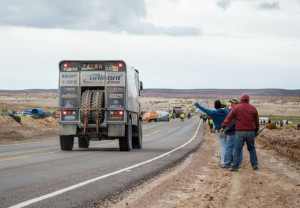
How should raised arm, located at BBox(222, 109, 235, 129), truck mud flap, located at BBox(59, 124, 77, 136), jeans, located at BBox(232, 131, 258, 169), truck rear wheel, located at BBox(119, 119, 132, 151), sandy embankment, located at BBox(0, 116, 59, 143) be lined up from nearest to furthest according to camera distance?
jeans, located at BBox(232, 131, 258, 169), raised arm, located at BBox(222, 109, 235, 129), truck mud flap, located at BBox(59, 124, 77, 136), truck rear wheel, located at BBox(119, 119, 132, 151), sandy embankment, located at BBox(0, 116, 59, 143)

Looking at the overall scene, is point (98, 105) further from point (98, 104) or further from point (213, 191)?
point (213, 191)

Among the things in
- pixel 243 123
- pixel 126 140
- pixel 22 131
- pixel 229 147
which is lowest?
pixel 22 131

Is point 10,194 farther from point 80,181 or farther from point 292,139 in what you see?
point 292,139

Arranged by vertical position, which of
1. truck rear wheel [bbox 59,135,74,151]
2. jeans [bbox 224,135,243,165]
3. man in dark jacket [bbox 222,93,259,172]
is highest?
man in dark jacket [bbox 222,93,259,172]

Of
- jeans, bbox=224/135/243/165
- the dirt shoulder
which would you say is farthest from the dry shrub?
the dirt shoulder

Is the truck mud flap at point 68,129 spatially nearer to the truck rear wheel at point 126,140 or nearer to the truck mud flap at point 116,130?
the truck mud flap at point 116,130

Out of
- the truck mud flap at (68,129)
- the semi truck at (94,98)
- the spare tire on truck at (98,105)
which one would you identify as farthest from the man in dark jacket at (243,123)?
the truck mud flap at (68,129)

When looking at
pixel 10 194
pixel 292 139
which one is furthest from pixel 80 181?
pixel 292 139

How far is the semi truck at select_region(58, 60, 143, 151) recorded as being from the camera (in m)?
17.9

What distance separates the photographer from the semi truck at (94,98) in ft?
58.7

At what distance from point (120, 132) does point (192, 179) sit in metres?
7.88

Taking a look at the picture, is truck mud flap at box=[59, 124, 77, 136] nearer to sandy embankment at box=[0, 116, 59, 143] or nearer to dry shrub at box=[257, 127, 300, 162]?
dry shrub at box=[257, 127, 300, 162]

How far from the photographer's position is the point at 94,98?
17.9m

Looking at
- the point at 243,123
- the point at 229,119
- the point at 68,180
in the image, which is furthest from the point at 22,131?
the point at 68,180
